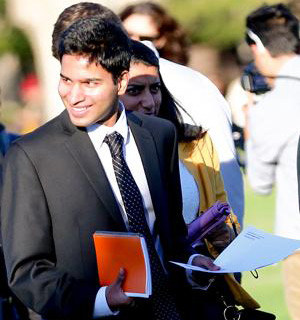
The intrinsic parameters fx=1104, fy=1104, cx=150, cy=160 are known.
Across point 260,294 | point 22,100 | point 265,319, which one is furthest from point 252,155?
point 22,100

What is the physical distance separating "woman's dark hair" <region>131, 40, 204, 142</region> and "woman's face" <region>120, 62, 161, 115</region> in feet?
0.12

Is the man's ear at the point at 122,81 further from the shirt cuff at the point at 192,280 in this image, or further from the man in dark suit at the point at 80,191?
the shirt cuff at the point at 192,280

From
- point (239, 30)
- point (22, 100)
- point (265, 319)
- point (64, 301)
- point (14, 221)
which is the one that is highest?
point (14, 221)

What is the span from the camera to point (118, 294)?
379cm

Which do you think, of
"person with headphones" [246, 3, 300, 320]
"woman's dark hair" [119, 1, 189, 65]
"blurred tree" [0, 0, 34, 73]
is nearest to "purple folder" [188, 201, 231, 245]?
"person with headphones" [246, 3, 300, 320]

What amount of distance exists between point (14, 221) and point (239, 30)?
34.7 meters

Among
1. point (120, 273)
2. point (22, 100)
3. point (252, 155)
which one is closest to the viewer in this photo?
point (120, 273)

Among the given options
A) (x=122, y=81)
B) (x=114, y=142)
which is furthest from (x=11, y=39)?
(x=114, y=142)

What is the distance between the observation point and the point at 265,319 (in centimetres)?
437

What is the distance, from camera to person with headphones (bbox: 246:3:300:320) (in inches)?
229

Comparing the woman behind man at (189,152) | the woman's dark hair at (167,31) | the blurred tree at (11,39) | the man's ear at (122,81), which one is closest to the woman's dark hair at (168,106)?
the woman behind man at (189,152)

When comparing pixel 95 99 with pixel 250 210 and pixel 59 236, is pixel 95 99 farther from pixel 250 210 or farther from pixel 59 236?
pixel 250 210

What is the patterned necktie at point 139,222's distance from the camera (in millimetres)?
4047

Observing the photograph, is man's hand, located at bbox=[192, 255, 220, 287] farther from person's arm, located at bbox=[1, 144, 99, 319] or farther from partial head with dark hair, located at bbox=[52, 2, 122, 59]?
partial head with dark hair, located at bbox=[52, 2, 122, 59]
